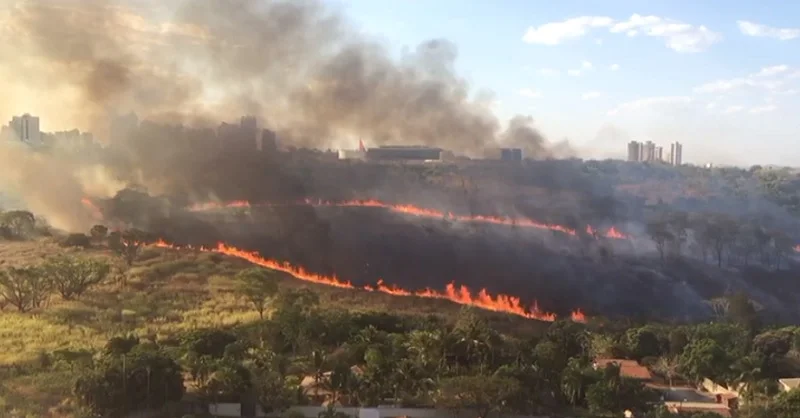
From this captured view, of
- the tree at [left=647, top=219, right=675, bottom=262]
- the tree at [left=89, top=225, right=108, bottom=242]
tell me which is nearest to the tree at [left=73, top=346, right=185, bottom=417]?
the tree at [left=89, top=225, right=108, bottom=242]

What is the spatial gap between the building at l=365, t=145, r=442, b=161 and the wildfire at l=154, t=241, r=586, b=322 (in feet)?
35.1

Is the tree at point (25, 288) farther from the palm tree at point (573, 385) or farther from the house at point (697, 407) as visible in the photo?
the house at point (697, 407)

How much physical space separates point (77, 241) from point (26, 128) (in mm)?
6028

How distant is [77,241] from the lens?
23.6m

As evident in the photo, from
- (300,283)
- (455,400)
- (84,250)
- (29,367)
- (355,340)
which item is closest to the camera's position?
(455,400)

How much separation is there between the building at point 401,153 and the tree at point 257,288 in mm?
14624

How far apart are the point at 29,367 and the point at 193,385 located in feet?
14.0

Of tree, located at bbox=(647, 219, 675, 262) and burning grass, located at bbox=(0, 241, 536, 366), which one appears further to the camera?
tree, located at bbox=(647, 219, 675, 262)

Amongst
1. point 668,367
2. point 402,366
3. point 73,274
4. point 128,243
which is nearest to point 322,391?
point 402,366

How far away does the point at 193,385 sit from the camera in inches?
619

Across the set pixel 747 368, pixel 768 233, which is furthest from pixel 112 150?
pixel 768 233

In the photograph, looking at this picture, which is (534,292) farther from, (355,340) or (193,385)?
(193,385)

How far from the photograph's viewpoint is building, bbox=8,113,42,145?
26766mm

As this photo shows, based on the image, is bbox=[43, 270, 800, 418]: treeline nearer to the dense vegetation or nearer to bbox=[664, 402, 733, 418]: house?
the dense vegetation
